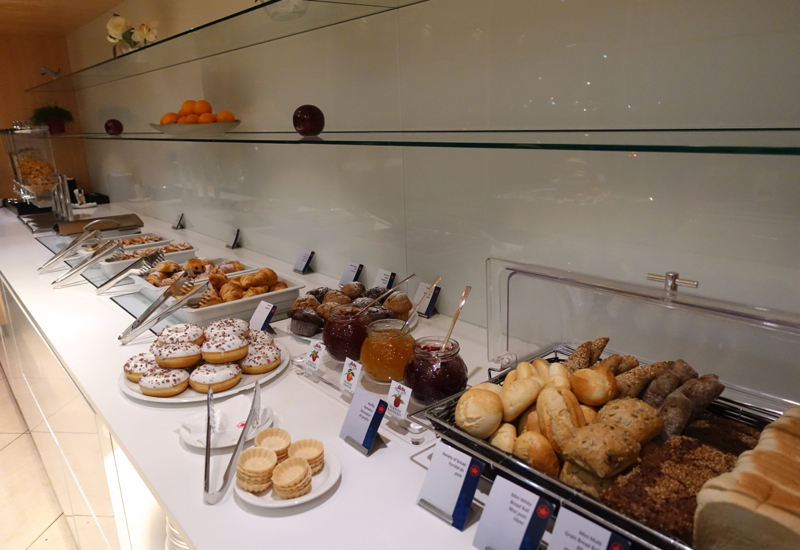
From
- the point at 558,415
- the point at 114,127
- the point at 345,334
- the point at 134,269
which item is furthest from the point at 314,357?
the point at 114,127

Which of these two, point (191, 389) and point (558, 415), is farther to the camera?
point (191, 389)

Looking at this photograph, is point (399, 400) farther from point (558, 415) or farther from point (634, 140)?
point (634, 140)

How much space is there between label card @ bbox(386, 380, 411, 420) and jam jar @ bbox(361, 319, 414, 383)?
97 mm

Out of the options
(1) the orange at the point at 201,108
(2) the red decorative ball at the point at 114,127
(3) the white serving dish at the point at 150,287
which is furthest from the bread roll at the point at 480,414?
(2) the red decorative ball at the point at 114,127

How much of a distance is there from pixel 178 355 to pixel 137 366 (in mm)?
102

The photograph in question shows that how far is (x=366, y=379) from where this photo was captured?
1.13 metres

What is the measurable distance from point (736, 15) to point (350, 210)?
121 cm

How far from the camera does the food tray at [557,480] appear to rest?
0.57 metres

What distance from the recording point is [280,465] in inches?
33.2

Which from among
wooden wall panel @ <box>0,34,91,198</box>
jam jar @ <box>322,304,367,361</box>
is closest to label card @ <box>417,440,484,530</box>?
jam jar @ <box>322,304,367,361</box>

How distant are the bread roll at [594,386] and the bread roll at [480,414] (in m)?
0.11

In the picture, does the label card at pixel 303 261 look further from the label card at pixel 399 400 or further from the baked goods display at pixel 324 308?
the label card at pixel 399 400

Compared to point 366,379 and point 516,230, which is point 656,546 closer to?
point 366,379

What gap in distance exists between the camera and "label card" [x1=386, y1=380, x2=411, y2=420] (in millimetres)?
950
